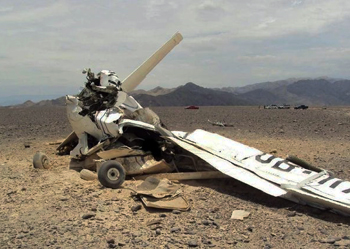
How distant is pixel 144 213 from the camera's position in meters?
6.43

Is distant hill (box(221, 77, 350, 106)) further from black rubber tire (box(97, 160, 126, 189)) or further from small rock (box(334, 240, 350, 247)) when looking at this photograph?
small rock (box(334, 240, 350, 247))

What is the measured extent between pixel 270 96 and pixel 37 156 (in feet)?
352

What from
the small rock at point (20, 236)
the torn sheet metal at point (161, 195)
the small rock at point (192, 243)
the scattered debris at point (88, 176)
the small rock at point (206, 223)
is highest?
the scattered debris at point (88, 176)

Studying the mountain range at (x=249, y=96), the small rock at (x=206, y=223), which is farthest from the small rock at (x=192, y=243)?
the mountain range at (x=249, y=96)

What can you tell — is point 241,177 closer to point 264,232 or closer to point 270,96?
point 264,232

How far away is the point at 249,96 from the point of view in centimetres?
11412

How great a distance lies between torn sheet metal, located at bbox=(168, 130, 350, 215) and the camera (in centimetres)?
637

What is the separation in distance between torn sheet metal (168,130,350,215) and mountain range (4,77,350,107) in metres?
58.4

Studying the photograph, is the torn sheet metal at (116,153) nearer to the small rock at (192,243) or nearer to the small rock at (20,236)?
the small rock at (20,236)

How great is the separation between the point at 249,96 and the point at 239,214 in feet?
360

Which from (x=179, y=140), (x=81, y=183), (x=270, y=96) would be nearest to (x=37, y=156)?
(x=81, y=183)

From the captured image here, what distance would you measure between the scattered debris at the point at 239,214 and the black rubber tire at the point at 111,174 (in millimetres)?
2262

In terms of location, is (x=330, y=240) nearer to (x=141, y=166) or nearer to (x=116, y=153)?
(x=141, y=166)

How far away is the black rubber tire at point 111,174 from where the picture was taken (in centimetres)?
755
